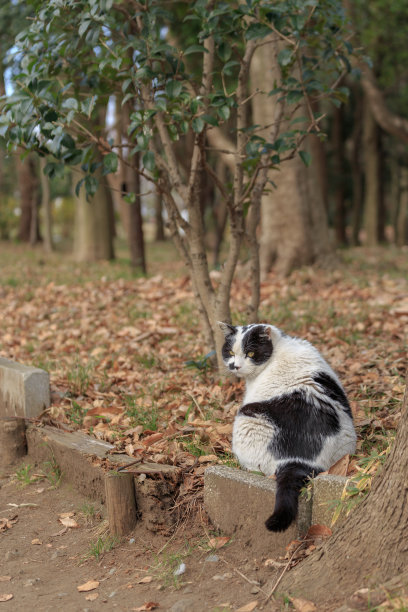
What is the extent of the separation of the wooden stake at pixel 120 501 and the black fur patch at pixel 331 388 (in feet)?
4.25

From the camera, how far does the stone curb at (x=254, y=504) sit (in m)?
3.06

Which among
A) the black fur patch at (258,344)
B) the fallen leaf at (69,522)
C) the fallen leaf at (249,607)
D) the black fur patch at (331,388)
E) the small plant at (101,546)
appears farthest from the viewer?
the fallen leaf at (69,522)

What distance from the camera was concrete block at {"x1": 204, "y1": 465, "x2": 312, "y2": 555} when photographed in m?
3.18

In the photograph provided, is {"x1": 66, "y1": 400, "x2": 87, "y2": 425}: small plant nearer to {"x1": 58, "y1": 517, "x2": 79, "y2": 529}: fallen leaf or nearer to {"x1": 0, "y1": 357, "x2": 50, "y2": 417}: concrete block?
{"x1": 0, "y1": 357, "x2": 50, "y2": 417}: concrete block

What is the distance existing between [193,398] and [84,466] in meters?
1.02

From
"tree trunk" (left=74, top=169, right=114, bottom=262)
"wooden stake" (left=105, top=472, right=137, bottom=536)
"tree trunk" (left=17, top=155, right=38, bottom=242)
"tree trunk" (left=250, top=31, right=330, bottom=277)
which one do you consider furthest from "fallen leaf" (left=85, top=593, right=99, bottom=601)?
"tree trunk" (left=17, top=155, right=38, bottom=242)

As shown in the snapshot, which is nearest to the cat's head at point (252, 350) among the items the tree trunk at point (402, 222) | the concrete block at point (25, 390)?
the concrete block at point (25, 390)

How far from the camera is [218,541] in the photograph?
11.2 feet

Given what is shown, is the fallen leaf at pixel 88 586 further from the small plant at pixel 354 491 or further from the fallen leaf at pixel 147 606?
the small plant at pixel 354 491

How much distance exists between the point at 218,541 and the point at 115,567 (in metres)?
0.61

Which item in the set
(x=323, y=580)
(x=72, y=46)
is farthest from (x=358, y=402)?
(x=72, y=46)

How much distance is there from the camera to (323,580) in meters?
2.72

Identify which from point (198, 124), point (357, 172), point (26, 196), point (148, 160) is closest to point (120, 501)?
point (148, 160)

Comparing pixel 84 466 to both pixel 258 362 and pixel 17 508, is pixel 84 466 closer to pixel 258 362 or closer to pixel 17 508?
pixel 17 508
